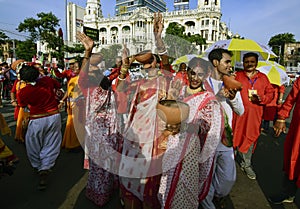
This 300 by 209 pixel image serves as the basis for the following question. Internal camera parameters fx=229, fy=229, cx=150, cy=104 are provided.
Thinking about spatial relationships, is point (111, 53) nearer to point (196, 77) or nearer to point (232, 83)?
point (196, 77)

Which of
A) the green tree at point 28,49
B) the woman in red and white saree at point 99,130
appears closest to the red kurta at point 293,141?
the woman in red and white saree at point 99,130

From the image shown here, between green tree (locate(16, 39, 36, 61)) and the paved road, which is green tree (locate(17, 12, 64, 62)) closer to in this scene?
green tree (locate(16, 39, 36, 61))

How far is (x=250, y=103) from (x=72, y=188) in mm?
2689

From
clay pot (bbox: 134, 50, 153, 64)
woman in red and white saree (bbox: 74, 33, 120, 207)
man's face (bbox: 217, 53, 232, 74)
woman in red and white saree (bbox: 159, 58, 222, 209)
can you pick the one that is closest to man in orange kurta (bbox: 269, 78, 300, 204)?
man's face (bbox: 217, 53, 232, 74)

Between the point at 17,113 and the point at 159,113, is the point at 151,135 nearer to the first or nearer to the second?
the point at 159,113

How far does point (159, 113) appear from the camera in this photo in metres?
1.86

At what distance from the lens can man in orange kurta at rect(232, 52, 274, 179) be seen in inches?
125

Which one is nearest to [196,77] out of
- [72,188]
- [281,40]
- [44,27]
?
[72,188]

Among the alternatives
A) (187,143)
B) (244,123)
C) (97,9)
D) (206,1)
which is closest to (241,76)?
(244,123)

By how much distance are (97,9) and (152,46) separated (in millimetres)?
77595

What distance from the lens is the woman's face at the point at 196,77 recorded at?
2064 mm

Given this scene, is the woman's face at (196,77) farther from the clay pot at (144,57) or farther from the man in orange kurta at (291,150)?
the man in orange kurta at (291,150)

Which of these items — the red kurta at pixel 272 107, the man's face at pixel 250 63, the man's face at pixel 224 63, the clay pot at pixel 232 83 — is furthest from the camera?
the red kurta at pixel 272 107

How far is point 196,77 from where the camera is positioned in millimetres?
2066
